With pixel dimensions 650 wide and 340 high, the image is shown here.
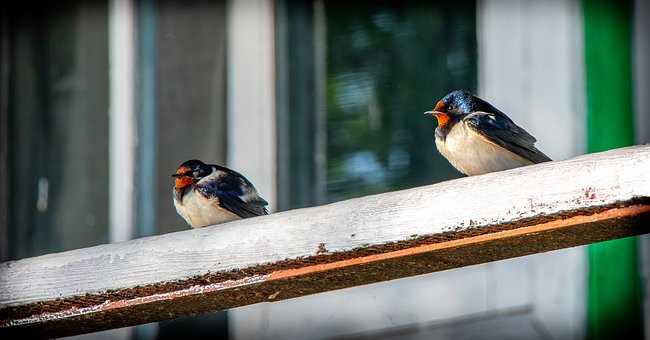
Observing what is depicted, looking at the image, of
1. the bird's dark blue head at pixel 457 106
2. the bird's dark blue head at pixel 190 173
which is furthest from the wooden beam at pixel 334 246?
the bird's dark blue head at pixel 190 173

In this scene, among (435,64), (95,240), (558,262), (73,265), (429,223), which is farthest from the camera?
(95,240)

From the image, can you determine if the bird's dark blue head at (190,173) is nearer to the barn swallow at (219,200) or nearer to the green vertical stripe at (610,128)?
the barn swallow at (219,200)

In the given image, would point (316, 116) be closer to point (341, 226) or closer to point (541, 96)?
point (541, 96)

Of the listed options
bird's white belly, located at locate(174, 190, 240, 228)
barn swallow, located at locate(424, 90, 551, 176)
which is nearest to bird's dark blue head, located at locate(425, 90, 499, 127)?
barn swallow, located at locate(424, 90, 551, 176)

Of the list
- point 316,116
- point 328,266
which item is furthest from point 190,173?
point 328,266

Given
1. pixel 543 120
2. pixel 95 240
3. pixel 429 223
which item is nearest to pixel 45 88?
pixel 95 240

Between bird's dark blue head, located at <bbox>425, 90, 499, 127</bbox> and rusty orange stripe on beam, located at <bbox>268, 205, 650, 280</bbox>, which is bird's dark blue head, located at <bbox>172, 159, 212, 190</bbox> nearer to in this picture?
bird's dark blue head, located at <bbox>425, 90, 499, 127</bbox>

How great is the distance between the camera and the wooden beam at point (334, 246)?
2.67 meters

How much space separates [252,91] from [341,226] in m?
1.99

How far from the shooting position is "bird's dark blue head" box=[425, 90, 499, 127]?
371 cm

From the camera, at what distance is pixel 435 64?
179 inches

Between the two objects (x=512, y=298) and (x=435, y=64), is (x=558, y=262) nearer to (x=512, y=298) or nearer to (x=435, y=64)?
(x=512, y=298)

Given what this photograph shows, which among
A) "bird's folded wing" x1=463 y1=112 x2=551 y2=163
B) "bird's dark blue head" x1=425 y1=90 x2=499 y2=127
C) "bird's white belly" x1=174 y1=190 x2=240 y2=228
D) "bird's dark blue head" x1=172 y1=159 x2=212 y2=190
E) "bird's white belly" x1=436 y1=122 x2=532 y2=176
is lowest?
"bird's white belly" x1=174 y1=190 x2=240 y2=228

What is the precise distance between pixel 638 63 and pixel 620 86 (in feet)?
0.21
